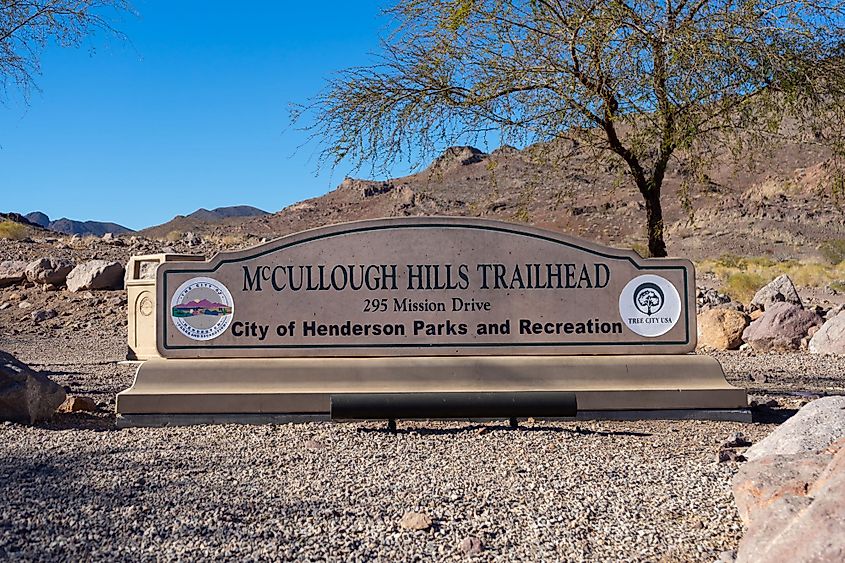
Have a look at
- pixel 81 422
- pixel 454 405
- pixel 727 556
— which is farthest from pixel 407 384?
pixel 727 556

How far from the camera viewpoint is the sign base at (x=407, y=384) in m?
7.48

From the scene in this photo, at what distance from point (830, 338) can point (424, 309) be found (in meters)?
9.17

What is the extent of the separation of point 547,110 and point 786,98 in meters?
2.43

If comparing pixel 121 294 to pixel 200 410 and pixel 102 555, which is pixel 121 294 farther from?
pixel 102 555

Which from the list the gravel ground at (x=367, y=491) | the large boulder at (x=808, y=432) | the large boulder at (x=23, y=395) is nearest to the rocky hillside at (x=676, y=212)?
the large boulder at (x=23, y=395)

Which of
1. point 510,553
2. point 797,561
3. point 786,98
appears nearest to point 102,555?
point 510,553

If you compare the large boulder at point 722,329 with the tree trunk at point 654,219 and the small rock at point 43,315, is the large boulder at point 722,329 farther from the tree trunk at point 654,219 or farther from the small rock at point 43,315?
the small rock at point 43,315

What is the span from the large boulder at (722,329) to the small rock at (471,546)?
12.3 metres

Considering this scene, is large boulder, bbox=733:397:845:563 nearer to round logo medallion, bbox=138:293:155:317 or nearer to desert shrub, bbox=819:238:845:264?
round logo medallion, bbox=138:293:155:317

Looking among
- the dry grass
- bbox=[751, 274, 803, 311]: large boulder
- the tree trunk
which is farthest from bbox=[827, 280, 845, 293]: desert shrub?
the tree trunk

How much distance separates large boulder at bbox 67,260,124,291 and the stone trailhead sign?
1592 centimetres

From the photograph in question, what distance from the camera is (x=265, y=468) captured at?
5.78 m

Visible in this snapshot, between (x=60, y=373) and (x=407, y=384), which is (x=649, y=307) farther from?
(x=60, y=373)

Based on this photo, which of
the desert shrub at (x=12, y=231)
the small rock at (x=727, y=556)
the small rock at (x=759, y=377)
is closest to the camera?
the small rock at (x=727, y=556)
